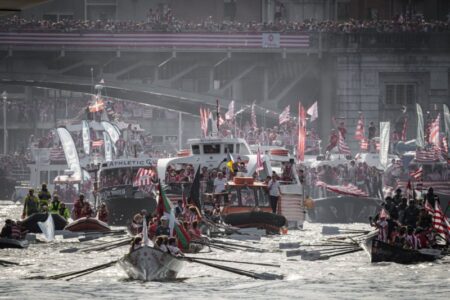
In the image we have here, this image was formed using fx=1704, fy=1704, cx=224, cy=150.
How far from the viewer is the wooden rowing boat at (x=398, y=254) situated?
51.2m

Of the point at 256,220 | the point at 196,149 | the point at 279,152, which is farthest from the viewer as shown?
the point at 196,149

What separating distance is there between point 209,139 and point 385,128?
38.5 feet

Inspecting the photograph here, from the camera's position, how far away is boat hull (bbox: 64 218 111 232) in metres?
61.0

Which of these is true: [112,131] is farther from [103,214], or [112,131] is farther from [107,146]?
[103,214]

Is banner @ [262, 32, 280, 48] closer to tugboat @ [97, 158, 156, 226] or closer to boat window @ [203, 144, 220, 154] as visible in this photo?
boat window @ [203, 144, 220, 154]

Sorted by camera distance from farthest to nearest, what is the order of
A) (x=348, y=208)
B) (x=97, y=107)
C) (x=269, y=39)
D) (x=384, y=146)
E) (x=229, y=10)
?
(x=229, y=10), (x=269, y=39), (x=97, y=107), (x=384, y=146), (x=348, y=208)

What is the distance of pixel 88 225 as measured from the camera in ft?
201

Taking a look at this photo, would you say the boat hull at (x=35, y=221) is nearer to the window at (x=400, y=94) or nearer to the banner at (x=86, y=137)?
the banner at (x=86, y=137)

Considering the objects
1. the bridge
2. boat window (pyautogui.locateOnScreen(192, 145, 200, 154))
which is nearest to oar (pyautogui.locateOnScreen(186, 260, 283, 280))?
boat window (pyautogui.locateOnScreen(192, 145, 200, 154))

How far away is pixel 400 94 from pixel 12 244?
50.5m

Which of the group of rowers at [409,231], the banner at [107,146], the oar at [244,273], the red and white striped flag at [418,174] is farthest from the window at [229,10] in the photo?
the oar at [244,273]

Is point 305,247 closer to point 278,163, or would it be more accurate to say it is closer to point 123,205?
point 123,205

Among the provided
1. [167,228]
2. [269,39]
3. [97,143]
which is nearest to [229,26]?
[269,39]

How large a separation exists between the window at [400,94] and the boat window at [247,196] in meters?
40.2
